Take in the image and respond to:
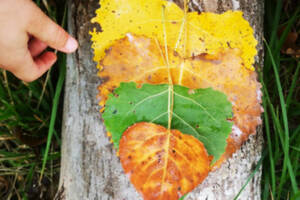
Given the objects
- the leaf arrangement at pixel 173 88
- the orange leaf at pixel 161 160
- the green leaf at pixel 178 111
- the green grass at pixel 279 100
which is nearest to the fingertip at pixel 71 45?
the leaf arrangement at pixel 173 88

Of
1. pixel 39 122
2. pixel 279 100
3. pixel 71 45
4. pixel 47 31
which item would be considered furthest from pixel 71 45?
pixel 279 100

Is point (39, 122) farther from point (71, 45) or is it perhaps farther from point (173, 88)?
point (173, 88)

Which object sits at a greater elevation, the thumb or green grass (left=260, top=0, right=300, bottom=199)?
the thumb

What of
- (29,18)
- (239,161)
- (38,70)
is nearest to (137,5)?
(29,18)

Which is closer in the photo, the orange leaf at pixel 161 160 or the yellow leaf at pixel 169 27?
the orange leaf at pixel 161 160

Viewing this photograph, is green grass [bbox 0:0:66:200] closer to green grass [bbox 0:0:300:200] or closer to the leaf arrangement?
green grass [bbox 0:0:300:200]

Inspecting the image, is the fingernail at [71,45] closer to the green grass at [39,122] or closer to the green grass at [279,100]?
the green grass at [39,122]

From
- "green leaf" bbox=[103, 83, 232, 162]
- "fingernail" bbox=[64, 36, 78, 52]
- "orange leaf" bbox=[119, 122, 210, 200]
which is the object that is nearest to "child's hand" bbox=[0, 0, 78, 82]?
"fingernail" bbox=[64, 36, 78, 52]
